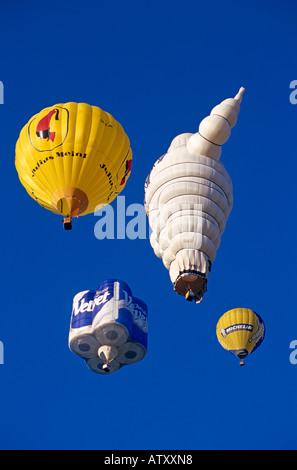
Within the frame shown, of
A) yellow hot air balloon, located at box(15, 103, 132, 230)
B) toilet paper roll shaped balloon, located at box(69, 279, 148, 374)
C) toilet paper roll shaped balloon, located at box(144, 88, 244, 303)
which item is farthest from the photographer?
toilet paper roll shaped balloon, located at box(69, 279, 148, 374)

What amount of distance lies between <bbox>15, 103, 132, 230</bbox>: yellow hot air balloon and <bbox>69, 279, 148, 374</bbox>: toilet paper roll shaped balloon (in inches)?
92.9

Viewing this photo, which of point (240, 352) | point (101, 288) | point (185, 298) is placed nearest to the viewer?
point (185, 298)

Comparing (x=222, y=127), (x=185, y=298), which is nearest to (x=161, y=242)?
(x=185, y=298)

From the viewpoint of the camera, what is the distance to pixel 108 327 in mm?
19141

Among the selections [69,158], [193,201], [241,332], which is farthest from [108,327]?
[241,332]

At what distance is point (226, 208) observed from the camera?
18.0 meters

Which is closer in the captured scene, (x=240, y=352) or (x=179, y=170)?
(x=179, y=170)

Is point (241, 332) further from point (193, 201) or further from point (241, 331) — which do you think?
point (193, 201)

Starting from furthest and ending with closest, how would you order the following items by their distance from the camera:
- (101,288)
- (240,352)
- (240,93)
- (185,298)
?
(240,352)
(101,288)
(240,93)
(185,298)

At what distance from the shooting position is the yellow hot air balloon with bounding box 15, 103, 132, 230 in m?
17.8

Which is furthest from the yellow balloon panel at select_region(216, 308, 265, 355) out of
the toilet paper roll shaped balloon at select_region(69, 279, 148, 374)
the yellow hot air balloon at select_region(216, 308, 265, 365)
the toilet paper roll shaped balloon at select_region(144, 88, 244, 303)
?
the toilet paper roll shaped balloon at select_region(144, 88, 244, 303)

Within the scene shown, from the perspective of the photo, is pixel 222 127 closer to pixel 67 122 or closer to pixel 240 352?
pixel 67 122

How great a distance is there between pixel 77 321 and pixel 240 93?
20.7ft

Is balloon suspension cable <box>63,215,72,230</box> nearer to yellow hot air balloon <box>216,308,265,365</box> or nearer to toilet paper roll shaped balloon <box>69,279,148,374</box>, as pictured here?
toilet paper roll shaped balloon <box>69,279,148,374</box>
